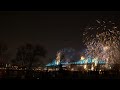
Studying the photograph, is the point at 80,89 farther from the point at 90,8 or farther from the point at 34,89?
the point at 90,8

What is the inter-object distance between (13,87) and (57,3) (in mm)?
997

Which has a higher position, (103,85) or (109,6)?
(109,6)

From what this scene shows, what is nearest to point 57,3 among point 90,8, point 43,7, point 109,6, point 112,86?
point 43,7

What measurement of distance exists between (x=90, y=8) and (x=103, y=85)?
851 millimetres

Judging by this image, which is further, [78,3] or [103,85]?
[103,85]

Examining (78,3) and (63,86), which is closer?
(78,3)

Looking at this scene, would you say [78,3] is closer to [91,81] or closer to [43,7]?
[43,7]

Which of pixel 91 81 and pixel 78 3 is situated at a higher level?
pixel 78 3

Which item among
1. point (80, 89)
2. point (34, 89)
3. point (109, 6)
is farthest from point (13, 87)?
point (109, 6)

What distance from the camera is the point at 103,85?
2691 mm

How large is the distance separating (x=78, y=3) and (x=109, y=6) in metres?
0.32

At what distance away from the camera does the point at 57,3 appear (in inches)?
98.2

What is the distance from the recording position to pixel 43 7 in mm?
2555

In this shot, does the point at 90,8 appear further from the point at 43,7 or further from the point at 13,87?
the point at 13,87
